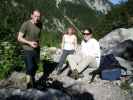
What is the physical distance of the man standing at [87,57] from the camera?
12.2 metres

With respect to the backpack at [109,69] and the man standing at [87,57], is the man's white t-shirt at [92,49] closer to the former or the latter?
the man standing at [87,57]

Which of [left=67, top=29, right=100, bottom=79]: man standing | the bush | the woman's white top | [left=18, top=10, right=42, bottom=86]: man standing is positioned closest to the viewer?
[left=18, top=10, right=42, bottom=86]: man standing

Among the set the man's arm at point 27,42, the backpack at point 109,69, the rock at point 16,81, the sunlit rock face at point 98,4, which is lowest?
the rock at point 16,81

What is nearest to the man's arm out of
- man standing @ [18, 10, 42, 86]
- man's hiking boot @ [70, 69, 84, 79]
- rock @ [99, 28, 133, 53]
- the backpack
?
man standing @ [18, 10, 42, 86]

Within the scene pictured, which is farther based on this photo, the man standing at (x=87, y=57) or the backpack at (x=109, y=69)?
the man standing at (x=87, y=57)

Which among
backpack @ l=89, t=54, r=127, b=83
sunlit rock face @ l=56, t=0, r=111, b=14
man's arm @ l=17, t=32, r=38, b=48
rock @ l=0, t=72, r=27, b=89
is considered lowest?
rock @ l=0, t=72, r=27, b=89

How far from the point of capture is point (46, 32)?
2086 centimetres

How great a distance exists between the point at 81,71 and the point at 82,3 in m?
15.6

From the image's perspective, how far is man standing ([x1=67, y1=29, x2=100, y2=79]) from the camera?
12.2 m

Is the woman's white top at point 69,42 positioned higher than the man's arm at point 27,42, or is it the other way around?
the man's arm at point 27,42

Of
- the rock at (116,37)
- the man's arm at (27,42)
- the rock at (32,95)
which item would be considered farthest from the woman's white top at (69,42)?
the rock at (116,37)

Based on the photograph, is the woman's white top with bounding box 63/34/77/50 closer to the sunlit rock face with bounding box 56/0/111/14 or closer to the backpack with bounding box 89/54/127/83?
the backpack with bounding box 89/54/127/83

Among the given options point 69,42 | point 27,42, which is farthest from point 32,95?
point 69,42

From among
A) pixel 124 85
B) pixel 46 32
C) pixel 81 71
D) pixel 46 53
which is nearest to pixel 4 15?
pixel 46 53
